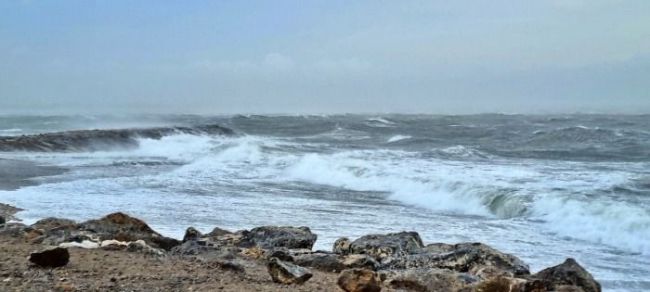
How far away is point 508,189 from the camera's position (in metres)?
14.4

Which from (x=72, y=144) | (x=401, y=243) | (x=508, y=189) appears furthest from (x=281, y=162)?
(x=401, y=243)

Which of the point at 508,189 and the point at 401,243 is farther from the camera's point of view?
the point at 508,189

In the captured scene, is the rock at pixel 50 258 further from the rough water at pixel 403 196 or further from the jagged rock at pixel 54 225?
the rough water at pixel 403 196

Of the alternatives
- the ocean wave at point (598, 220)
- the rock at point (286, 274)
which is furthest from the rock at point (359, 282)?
the ocean wave at point (598, 220)

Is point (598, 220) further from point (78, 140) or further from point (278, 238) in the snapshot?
point (78, 140)

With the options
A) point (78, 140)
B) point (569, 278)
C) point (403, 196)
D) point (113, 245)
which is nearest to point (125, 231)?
point (113, 245)

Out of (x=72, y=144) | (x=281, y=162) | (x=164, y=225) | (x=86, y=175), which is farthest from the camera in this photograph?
(x=72, y=144)

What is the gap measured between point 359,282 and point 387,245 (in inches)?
108

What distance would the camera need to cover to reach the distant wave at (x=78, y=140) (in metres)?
27.3

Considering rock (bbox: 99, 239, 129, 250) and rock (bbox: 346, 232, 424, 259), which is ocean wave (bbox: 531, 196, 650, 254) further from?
rock (bbox: 99, 239, 129, 250)

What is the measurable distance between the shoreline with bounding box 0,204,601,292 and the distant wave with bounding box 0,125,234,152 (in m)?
20.3

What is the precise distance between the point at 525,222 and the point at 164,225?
620cm

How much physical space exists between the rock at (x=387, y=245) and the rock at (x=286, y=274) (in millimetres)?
2153

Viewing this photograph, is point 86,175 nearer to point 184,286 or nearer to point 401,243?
point 401,243
